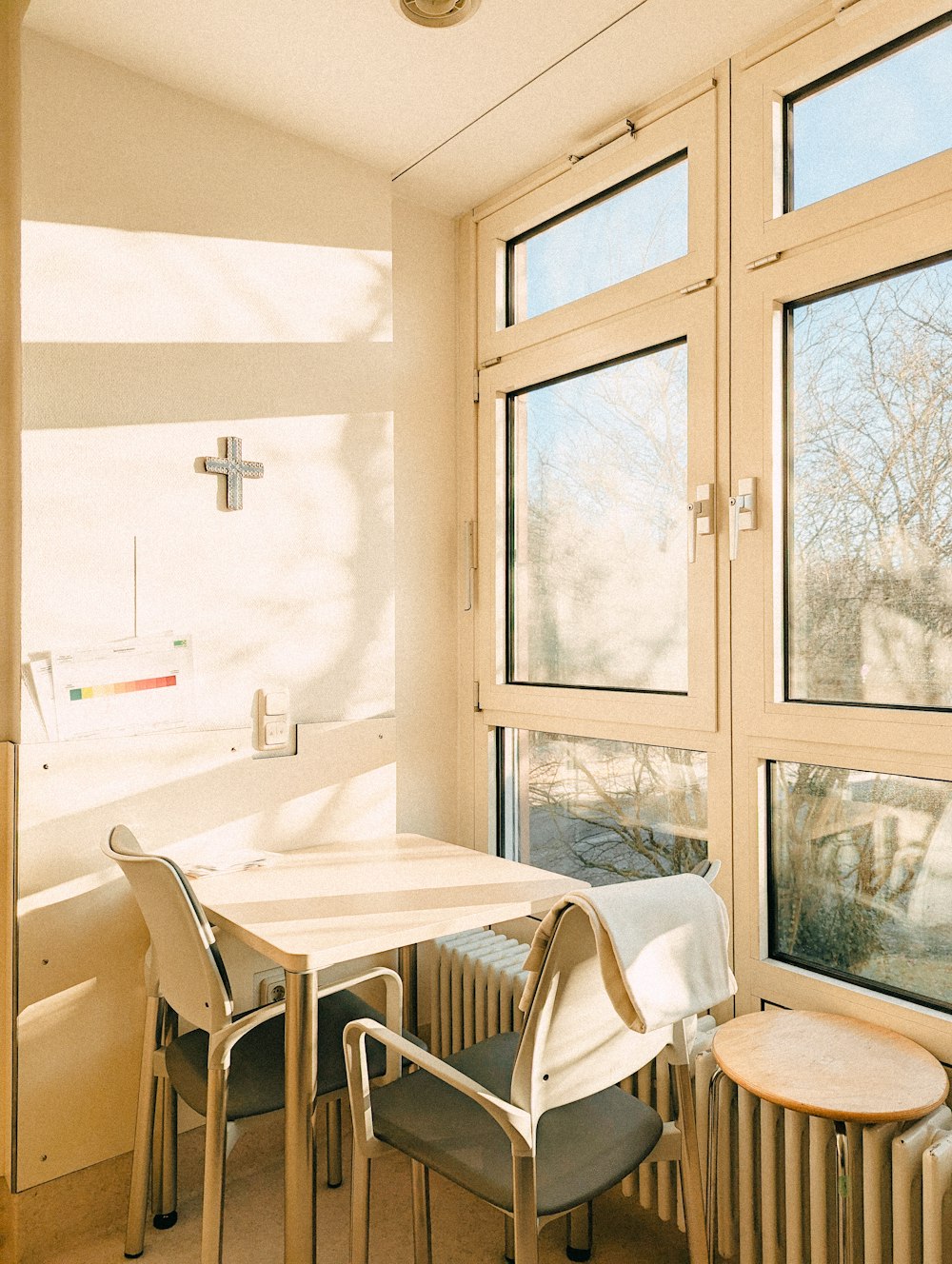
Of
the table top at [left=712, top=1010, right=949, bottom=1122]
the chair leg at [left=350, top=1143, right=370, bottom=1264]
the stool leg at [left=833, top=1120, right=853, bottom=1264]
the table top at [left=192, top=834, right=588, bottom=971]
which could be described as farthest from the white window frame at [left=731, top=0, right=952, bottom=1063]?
the chair leg at [left=350, top=1143, right=370, bottom=1264]

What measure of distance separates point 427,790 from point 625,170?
1.84m

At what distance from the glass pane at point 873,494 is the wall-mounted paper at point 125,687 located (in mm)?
1448

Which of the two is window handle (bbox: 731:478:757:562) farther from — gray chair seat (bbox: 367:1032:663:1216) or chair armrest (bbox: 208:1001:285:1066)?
chair armrest (bbox: 208:1001:285:1066)

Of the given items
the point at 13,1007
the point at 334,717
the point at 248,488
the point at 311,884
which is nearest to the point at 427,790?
the point at 334,717

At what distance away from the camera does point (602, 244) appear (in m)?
2.46

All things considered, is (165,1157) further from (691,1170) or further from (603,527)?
(603,527)

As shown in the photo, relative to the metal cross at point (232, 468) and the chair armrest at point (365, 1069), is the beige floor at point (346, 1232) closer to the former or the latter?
the chair armrest at point (365, 1069)

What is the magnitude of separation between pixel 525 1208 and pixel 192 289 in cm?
212

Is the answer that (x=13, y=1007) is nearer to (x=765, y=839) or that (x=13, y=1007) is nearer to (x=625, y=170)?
(x=765, y=839)

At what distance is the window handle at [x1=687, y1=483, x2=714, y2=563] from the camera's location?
2.10 meters

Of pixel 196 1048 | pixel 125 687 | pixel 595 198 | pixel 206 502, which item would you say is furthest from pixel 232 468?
pixel 196 1048

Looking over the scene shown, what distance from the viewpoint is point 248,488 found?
2.37 meters

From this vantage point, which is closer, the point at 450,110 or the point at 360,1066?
the point at 360,1066

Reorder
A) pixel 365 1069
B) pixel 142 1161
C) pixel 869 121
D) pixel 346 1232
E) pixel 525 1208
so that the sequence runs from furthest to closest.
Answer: pixel 346 1232, pixel 142 1161, pixel 869 121, pixel 365 1069, pixel 525 1208
